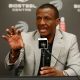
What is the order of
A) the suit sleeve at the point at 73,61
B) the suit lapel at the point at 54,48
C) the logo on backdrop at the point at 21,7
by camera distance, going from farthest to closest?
the logo on backdrop at the point at 21,7 < the suit lapel at the point at 54,48 < the suit sleeve at the point at 73,61

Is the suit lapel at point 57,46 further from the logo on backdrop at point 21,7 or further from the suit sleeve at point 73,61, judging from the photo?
the logo on backdrop at point 21,7

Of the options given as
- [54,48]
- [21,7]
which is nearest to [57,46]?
[54,48]

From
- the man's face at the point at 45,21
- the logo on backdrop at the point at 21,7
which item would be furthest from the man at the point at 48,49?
the logo on backdrop at the point at 21,7

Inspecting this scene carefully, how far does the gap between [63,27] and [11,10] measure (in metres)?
0.55

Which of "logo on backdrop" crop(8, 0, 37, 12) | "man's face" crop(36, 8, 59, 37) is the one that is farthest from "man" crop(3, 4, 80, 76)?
"logo on backdrop" crop(8, 0, 37, 12)

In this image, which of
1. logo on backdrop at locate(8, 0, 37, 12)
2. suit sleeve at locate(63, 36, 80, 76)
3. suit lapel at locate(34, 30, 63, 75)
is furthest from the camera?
logo on backdrop at locate(8, 0, 37, 12)

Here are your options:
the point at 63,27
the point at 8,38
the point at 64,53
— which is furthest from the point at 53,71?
the point at 63,27

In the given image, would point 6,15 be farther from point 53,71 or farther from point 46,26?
point 53,71

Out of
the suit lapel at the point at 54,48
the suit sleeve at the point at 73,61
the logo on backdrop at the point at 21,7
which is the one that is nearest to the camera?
the suit sleeve at the point at 73,61

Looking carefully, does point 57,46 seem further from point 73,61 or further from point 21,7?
point 21,7

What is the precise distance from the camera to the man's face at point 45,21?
1755 millimetres

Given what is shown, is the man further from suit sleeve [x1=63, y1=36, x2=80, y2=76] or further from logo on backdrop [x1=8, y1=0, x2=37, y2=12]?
logo on backdrop [x1=8, y1=0, x2=37, y2=12]

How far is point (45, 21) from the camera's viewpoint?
178 cm

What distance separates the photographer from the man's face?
1755 mm
